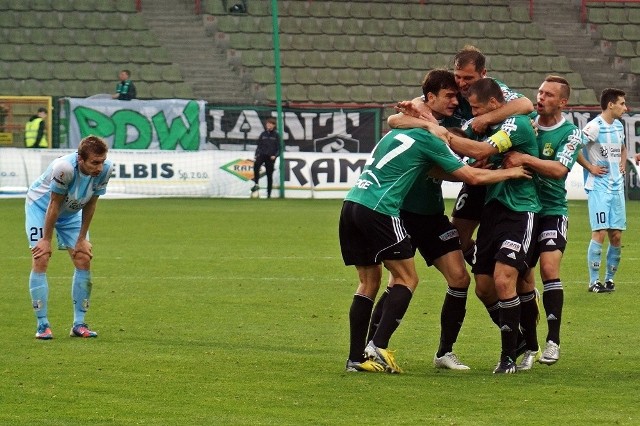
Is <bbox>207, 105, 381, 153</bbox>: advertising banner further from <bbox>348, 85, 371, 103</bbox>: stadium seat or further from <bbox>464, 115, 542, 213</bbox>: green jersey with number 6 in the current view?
<bbox>464, 115, 542, 213</bbox>: green jersey with number 6

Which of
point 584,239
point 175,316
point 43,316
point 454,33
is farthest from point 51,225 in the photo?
point 454,33

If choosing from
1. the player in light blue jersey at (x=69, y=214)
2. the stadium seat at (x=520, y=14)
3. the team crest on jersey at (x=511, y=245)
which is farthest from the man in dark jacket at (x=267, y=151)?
the team crest on jersey at (x=511, y=245)

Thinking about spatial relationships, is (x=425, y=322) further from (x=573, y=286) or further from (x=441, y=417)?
(x=441, y=417)

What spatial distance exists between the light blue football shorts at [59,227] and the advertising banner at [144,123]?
22.1 m

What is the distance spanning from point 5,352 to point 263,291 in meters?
4.53

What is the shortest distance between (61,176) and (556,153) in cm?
368

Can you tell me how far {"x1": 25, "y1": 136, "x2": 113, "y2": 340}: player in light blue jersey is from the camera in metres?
9.71

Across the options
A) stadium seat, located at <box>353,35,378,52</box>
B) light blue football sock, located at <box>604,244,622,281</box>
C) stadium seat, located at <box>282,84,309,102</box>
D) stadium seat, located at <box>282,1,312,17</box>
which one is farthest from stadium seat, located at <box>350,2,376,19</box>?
light blue football sock, located at <box>604,244,622,281</box>

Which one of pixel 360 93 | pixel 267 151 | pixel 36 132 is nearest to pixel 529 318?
pixel 267 151

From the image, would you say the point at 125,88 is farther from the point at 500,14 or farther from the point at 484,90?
the point at 484,90

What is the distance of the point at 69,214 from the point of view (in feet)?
33.9

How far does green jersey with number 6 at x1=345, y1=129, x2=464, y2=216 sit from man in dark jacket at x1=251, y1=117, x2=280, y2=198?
21.6m

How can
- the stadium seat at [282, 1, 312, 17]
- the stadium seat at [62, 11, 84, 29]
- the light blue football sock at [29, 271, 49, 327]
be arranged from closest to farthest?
1. the light blue football sock at [29, 271, 49, 327]
2. the stadium seat at [62, 11, 84, 29]
3. the stadium seat at [282, 1, 312, 17]

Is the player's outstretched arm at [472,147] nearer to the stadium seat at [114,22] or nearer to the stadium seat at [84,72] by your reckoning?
the stadium seat at [84,72]
